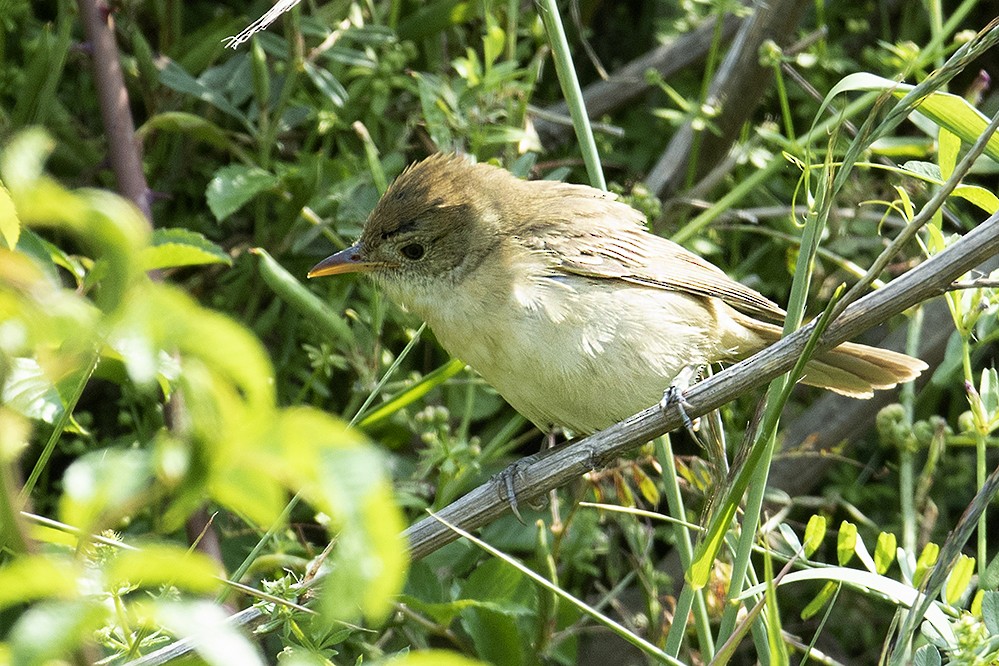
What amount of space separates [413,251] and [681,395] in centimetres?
124

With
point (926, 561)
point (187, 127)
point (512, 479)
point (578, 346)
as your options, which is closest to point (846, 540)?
point (926, 561)

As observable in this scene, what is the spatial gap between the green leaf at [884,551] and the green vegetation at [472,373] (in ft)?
0.05

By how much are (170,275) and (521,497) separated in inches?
82.9

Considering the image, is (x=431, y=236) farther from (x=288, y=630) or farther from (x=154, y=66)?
(x=288, y=630)

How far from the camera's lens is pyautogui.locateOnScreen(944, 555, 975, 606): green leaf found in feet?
7.11

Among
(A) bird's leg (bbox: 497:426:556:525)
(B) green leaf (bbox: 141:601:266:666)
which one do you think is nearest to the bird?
(A) bird's leg (bbox: 497:426:556:525)

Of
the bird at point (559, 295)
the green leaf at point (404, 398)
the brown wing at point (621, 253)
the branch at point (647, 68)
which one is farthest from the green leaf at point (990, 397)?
the branch at point (647, 68)

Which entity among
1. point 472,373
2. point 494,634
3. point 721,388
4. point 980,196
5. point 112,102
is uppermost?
point 980,196

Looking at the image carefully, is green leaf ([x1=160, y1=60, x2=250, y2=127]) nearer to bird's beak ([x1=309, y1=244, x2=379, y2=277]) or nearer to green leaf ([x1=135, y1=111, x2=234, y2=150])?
green leaf ([x1=135, y1=111, x2=234, y2=150])

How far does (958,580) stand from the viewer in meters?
2.18

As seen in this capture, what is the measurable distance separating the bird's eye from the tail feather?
1065 millimetres

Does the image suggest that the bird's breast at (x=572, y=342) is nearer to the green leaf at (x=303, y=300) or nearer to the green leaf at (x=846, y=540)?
the green leaf at (x=303, y=300)

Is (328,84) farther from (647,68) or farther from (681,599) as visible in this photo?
(681,599)

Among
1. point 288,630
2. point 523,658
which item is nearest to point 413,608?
point 523,658
